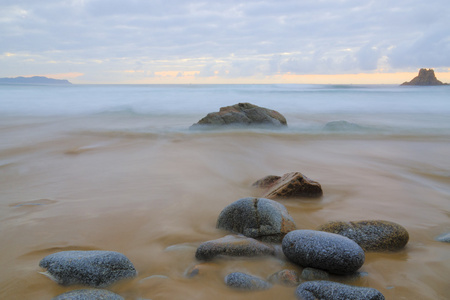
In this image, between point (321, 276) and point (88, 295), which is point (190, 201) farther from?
point (88, 295)

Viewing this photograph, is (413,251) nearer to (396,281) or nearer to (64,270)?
(396,281)

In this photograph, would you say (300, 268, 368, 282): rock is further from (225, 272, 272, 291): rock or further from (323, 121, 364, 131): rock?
(323, 121, 364, 131): rock

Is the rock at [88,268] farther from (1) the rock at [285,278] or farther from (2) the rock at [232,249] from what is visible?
(1) the rock at [285,278]

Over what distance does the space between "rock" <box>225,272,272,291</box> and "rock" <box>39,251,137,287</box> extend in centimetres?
76

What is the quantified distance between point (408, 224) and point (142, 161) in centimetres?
480

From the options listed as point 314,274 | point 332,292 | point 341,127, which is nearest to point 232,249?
point 314,274

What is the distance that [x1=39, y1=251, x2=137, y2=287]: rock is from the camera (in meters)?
2.47

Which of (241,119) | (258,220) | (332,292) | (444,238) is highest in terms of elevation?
(241,119)

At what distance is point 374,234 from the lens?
3.11m

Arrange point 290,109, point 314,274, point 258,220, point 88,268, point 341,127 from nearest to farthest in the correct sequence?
point 88,268, point 314,274, point 258,220, point 341,127, point 290,109

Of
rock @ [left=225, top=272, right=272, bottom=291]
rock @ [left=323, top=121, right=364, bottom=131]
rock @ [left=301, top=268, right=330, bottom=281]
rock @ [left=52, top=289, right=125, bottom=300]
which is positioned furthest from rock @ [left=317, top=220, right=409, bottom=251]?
rock @ [left=323, top=121, right=364, bottom=131]

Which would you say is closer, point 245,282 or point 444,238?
point 245,282

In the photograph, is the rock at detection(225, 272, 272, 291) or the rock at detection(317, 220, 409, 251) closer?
the rock at detection(225, 272, 272, 291)

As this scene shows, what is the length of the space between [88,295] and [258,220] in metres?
1.64
